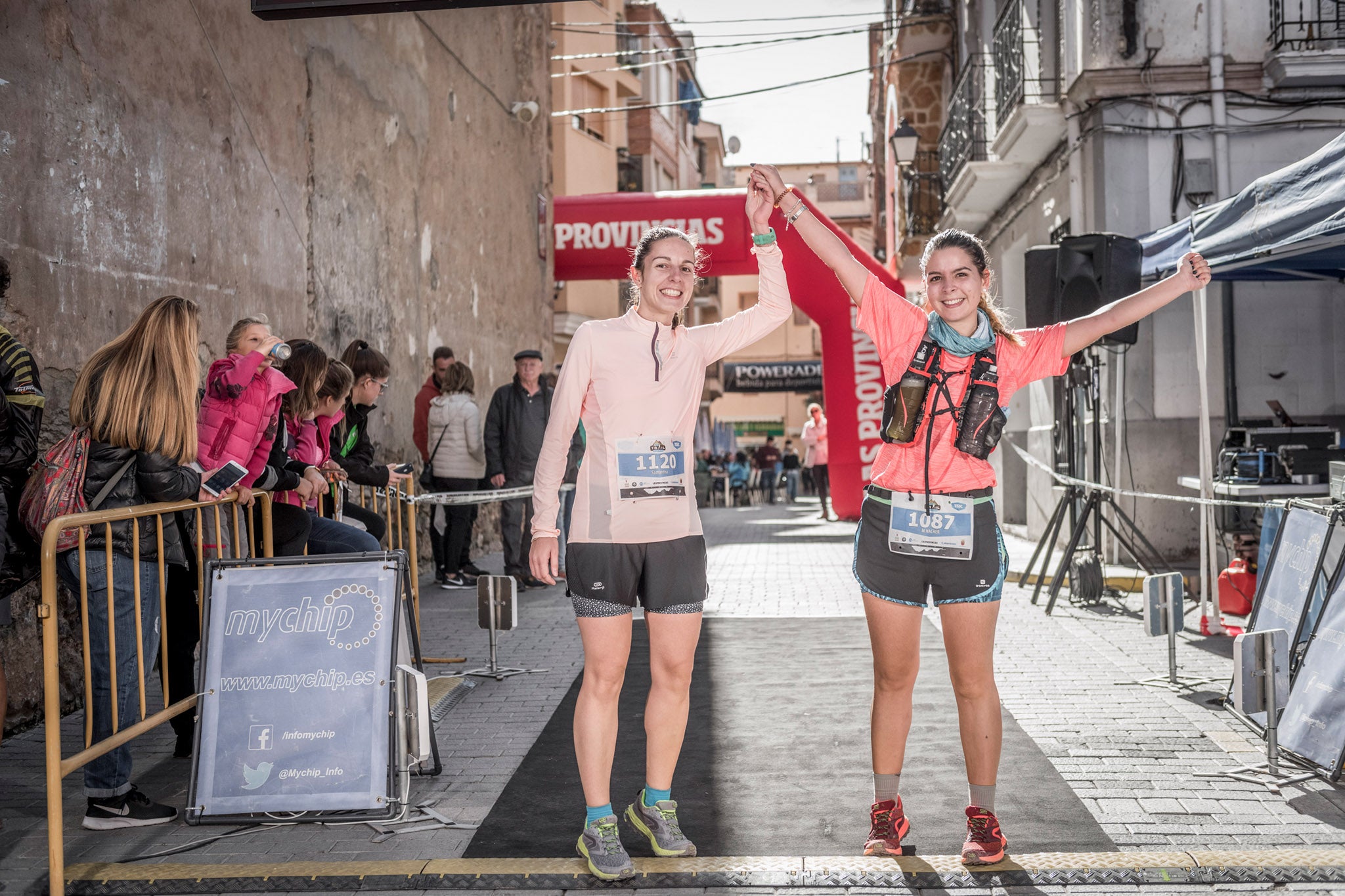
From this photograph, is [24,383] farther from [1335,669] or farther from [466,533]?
[466,533]

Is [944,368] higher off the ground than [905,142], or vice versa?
[905,142]

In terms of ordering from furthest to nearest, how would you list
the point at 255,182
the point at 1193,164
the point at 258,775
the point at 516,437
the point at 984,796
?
the point at 1193,164
the point at 516,437
the point at 255,182
the point at 258,775
the point at 984,796

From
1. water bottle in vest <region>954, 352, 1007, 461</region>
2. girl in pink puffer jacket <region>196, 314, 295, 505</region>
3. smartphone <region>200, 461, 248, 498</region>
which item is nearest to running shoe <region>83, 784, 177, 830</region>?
smartphone <region>200, 461, 248, 498</region>

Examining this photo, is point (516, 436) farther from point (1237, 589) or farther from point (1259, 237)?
point (1259, 237)

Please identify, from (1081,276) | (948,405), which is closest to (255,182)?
(1081,276)

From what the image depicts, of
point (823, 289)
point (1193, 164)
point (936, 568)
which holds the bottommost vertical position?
point (936, 568)

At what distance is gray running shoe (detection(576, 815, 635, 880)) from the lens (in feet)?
12.3

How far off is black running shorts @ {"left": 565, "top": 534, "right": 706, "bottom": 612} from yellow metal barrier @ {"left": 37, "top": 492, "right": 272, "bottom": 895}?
1551 millimetres

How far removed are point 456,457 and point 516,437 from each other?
1.94ft

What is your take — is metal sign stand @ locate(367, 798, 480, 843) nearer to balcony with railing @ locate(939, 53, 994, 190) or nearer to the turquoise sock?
the turquoise sock

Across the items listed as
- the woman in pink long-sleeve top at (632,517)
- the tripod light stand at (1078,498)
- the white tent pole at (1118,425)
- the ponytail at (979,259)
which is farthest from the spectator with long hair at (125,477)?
the white tent pole at (1118,425)

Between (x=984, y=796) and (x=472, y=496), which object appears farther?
(x=472, y=496)

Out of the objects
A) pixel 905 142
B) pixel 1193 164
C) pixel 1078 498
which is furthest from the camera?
Result: pixel 905 142

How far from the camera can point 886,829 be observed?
3945 millimetres
